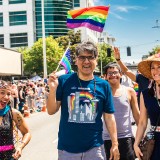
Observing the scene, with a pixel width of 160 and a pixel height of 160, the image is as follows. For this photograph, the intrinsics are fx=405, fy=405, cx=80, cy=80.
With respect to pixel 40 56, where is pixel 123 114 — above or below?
below

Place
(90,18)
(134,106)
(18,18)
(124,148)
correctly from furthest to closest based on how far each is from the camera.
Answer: (18,18), (90,18), (134,106), (124,148)

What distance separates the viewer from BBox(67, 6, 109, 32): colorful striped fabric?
27.4 ft

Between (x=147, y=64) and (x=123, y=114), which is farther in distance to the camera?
(x=123, y=114)

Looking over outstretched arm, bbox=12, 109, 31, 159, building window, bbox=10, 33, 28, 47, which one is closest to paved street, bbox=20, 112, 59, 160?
outstretched arm, bbox=12, 109, 31, 159

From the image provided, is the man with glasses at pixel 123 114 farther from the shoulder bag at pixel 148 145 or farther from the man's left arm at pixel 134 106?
the shoulder bag at pixel 148 145

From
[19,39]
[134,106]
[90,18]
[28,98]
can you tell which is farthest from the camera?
[19,39]

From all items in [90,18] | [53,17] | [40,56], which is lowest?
[90,18]

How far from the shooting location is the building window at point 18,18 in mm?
98500

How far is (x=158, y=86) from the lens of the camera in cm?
388

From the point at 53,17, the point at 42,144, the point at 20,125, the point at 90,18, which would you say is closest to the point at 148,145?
the point at 20,125

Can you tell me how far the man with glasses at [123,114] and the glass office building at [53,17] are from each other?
89.6 m

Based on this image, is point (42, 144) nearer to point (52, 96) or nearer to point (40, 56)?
point (52, 96)

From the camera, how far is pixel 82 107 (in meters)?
3.78

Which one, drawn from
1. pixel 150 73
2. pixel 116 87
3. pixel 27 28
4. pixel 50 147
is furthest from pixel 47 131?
pixel 27 28
